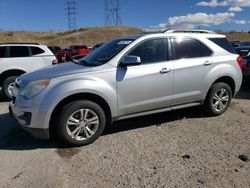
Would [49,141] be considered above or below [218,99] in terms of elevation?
below

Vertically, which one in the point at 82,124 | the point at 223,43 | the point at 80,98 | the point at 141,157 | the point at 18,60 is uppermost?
the point at 223,43

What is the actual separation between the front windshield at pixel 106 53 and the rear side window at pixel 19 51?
160 inches

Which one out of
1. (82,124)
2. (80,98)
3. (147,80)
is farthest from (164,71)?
(82,124)

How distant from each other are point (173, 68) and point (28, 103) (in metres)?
2.60

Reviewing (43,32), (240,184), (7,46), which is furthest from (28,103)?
(43,32)

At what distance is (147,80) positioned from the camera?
5359 mm

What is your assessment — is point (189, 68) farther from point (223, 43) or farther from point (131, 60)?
point (131, 60)

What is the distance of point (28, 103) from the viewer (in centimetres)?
469

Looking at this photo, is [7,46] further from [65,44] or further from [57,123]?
[65,44]

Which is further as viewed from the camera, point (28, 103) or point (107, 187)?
point (28, 103)

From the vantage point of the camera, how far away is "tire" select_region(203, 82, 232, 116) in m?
6.30

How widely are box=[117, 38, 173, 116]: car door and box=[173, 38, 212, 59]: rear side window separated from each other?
0.85 ft

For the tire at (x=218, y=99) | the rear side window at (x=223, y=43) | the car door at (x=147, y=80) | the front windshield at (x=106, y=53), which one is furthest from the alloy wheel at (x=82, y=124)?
the rear side window at (x=223, y=43)

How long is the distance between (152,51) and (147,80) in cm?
58
